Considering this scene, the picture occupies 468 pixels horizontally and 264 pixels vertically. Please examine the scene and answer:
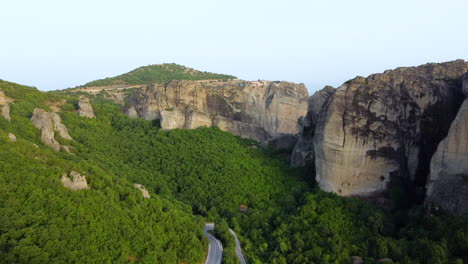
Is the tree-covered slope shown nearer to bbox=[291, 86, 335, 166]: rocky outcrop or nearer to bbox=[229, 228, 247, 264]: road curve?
bbox=[291, 86, 335, 166]: rocky outcrop

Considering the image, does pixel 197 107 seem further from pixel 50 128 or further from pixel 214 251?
pixel 214 251

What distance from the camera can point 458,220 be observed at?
2202 cm

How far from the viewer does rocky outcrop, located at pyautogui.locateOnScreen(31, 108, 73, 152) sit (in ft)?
107

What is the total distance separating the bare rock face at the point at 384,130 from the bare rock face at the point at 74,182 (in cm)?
1766

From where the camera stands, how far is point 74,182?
23.5 m

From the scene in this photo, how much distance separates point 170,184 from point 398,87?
21091 millimetres

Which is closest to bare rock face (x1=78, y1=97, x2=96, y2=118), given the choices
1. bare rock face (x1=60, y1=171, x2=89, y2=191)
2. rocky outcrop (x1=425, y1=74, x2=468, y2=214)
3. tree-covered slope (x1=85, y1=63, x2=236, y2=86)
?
bare rock face (x1=60, y1=171, x2=89, y2=191)

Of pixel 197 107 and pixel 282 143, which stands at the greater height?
pixel 197 107

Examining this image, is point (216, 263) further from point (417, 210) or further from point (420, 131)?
point (420, 131)

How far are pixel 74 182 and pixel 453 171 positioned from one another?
76.9 feet

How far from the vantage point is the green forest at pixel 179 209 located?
20609 mm

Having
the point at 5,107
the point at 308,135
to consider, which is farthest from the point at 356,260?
the point at 5,107

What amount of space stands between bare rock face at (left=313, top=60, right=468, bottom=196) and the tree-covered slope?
5136 cm

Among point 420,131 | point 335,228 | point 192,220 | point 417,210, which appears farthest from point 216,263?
point 420,131
